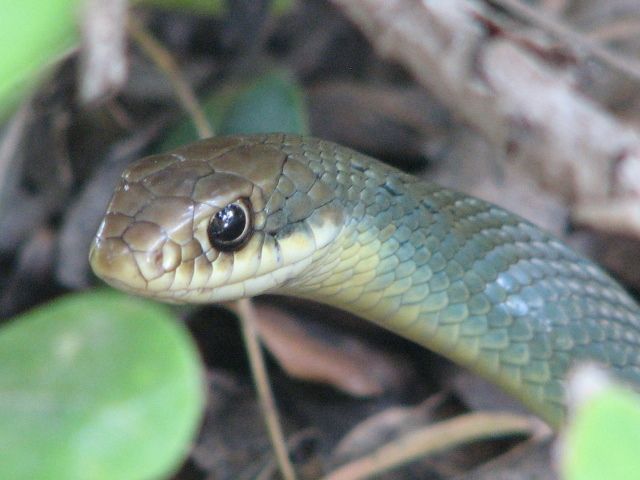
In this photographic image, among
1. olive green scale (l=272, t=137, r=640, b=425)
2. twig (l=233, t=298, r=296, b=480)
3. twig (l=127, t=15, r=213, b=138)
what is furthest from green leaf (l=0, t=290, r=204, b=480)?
twig (l=127, t=15, r=213, b=138)

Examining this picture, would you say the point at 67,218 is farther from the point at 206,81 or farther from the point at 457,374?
the point at 457,374

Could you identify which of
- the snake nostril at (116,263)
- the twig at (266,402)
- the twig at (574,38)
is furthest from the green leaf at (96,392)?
the twig at (574,38)

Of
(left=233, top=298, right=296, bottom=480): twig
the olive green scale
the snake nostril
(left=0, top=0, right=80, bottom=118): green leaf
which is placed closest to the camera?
(left=0, top=0, right=80, bottom=118): green leaf

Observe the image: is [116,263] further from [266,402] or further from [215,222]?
[266,402]

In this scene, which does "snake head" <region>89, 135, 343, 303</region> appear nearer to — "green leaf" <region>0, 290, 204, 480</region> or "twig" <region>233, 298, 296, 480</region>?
"green leaf" <region>0, 290, 204, 480</region>

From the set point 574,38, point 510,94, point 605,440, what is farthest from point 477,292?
point 605,440

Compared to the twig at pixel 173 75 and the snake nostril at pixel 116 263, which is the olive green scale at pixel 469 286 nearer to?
the snake nostril at pixel 116 263

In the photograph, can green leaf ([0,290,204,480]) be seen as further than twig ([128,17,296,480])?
No
